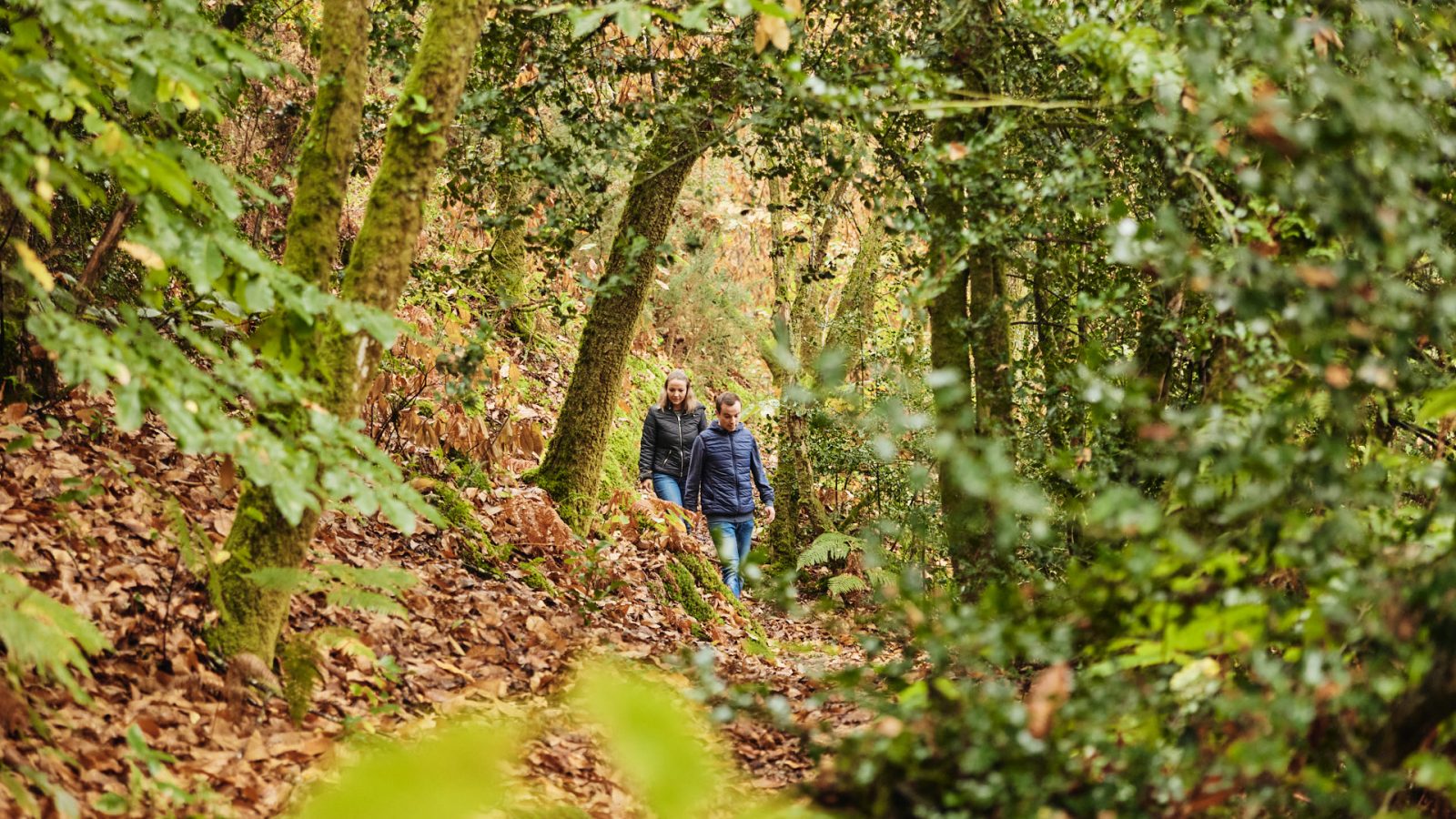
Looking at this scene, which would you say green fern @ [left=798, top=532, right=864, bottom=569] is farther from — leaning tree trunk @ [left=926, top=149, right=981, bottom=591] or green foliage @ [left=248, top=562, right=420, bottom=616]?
green foliage @ [left=248, top=562, right=420, bottom=616]

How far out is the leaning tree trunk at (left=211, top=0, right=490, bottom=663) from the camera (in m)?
4.06

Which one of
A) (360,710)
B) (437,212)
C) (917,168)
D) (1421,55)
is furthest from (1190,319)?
(437,212)

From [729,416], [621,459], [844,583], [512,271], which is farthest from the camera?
[621,459]

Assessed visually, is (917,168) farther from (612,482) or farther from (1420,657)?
(612,482)

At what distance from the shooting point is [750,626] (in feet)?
27.3

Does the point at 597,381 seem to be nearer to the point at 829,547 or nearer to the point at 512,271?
the point at 512,271

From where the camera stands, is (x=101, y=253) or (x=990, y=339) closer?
(x=101, y=253)

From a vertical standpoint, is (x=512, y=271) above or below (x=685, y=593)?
above

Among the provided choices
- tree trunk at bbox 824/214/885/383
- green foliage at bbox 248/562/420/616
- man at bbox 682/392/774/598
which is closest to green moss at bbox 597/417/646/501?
man at bbox 682/392/774/598

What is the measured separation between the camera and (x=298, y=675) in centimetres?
399

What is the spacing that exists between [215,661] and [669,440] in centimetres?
555

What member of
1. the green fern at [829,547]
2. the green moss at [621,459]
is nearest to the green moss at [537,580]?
the green moss at [621,459]

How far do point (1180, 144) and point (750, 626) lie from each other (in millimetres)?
5498

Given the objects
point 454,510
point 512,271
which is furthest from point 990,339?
point 512,271
